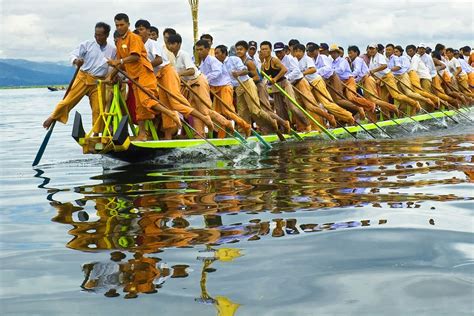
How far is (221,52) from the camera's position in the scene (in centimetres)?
1290

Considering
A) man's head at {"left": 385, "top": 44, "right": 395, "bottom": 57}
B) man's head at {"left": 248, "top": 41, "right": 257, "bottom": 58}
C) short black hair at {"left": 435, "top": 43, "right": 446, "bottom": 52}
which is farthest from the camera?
short black hair at {"left": 435, "top": 43, "right": 446, "bottom": 52}

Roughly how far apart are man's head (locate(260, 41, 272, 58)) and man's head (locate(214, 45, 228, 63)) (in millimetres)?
874

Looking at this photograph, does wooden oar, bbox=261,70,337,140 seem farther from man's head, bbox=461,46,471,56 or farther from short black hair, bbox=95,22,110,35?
man's head, bbox=461,46,471,56

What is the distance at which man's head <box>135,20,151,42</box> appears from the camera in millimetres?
10578

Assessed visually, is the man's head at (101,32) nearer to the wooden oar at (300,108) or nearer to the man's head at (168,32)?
the man's head at (168,32)

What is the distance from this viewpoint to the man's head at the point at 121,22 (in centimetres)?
963

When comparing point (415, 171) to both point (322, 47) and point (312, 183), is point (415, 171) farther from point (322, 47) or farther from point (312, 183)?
point (322, 47)

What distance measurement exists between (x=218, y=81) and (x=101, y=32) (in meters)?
2.99

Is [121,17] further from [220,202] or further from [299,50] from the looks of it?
[299,50]

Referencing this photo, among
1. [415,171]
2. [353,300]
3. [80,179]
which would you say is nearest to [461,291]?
[353,300]

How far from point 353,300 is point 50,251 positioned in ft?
7.05

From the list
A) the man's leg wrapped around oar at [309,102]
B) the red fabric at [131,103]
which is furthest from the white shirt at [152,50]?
the man's leg wrapped around oar at [309,102]

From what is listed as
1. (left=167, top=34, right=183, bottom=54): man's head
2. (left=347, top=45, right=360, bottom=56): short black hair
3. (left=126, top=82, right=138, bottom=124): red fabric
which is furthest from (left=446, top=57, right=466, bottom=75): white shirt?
(left=126, top=82, right=138, bottom=124): red fabric

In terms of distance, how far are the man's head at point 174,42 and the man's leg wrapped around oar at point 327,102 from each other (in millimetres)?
4315
